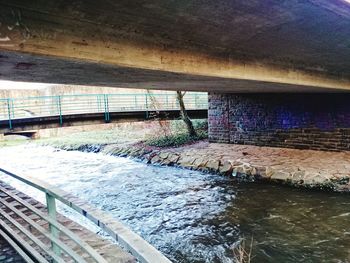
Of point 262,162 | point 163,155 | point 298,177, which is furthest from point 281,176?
point 163,155

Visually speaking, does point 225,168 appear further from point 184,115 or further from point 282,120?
point 184,115

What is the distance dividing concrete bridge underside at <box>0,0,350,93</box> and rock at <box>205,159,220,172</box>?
4.72m

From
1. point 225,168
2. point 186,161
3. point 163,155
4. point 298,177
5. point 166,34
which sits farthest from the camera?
point 163,155

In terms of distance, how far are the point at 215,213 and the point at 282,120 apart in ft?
18.3

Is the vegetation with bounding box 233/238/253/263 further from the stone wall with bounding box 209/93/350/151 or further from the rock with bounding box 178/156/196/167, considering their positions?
the stone wall with bounding box 209/93/350/151

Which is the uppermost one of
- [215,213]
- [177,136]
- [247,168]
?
[177,136]

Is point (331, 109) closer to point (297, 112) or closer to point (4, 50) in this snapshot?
point (297, 112)

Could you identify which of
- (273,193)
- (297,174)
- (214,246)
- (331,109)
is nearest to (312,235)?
(214,246)

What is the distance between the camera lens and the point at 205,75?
13.4 ft

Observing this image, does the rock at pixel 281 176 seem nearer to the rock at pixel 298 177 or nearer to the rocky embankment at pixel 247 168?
the rocky embankment at pixel 247 168

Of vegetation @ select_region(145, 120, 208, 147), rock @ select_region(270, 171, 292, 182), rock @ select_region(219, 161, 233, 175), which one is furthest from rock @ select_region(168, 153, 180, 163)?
rock @ select_region(270, 171, 292, 182)

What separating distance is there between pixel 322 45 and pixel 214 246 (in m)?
3.54

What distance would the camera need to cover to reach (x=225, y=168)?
349 inches

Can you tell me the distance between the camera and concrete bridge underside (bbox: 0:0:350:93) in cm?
243
